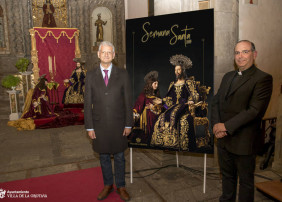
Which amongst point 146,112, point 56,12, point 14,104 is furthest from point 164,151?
point 56,12

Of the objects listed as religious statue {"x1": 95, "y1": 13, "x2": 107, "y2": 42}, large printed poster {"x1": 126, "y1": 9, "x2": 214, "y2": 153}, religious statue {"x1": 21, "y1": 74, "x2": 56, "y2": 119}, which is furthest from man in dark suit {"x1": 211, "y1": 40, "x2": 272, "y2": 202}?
religious statue {"x1": 95, "y1": 13, "x2": 107, "y2": 42}

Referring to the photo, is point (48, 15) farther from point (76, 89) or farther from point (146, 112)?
point (146, 112)

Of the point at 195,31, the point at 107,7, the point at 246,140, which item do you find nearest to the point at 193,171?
the point at 246,140

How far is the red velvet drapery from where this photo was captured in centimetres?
1023

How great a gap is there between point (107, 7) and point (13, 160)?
1107cm

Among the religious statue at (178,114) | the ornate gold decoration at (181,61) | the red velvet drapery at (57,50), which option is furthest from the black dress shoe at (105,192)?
the red velvet drapery at (57,50)

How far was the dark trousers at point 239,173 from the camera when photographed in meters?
2.38

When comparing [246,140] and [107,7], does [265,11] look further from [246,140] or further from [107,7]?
[107,7]

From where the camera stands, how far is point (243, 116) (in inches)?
89.9

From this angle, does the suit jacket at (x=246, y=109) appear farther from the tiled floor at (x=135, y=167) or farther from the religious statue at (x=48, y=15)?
the religious statue at (x=48, y=15)

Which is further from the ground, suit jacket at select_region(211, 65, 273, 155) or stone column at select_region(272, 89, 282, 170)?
suit jacket at select_region(211, 65, 273, 155)

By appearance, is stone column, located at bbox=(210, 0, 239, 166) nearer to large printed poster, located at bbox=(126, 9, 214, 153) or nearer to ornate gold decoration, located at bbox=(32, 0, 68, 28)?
large printed poster, located at bbox=(126, 9, 214, 153)

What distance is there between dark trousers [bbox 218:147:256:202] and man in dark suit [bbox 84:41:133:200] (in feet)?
3.82

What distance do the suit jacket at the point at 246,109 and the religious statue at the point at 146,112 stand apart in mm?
1003
